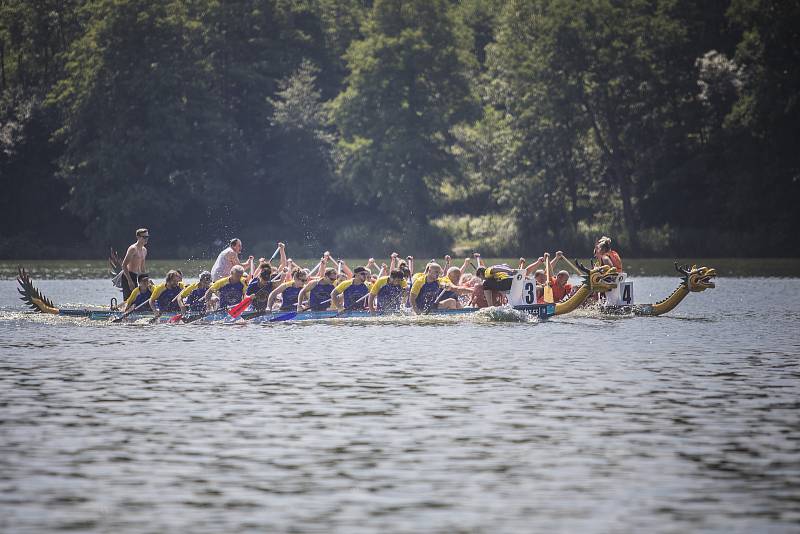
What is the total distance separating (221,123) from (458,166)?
13.5 m

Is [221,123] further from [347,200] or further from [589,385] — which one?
[589,385]

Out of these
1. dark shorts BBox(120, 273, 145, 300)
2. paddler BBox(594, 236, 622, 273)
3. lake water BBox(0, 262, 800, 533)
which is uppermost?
paddler BBox(594, 236, 622, 273)

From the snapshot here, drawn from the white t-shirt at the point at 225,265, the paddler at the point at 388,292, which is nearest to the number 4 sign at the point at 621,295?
the paddler at the point at 388,292

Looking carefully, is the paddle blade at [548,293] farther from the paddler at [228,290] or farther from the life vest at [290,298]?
the paddler at [228,290]

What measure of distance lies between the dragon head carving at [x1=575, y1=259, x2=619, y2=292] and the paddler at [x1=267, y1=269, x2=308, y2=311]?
6.06m

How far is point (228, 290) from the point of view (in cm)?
3219

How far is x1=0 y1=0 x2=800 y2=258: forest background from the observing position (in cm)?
7394

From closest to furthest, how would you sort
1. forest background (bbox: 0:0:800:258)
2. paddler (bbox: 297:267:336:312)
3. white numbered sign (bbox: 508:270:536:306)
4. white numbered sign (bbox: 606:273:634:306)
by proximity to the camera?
white numbered sign (bbox: 508:270:536:306) → paddler (bbox: 297:267:336:312) → white numbered sign (bbox: 606:273:634:306) → forest background (bbox: 0:0:800:258)

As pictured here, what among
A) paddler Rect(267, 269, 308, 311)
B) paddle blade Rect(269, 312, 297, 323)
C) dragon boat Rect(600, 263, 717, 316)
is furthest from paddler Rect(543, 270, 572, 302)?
paddle blade Rect(269, 312, 297, 323)

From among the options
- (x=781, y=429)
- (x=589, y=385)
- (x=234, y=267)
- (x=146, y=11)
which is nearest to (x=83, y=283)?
(x=234, y=267)

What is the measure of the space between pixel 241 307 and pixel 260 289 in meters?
0.56

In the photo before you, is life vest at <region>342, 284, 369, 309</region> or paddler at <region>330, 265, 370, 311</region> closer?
paddler at <region>330, 265, 370, 311</region>

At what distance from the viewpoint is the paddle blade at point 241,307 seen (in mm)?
32062

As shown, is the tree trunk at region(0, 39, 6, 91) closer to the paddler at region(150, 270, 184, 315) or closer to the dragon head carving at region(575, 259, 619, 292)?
the paddler at region(150, 270, 184, 315)
